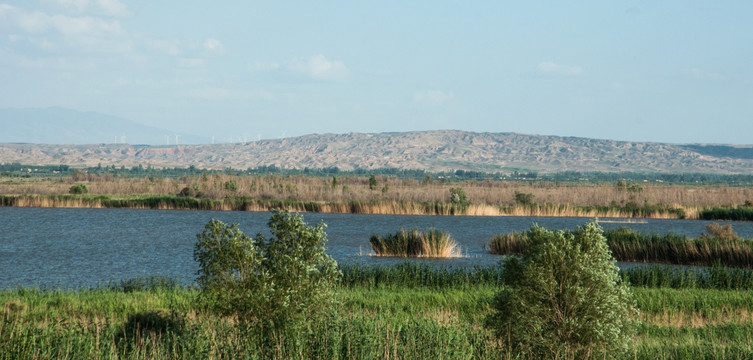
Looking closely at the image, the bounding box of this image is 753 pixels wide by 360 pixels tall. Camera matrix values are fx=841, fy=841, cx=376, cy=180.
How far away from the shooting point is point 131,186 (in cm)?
9025

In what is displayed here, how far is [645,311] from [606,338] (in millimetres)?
8641

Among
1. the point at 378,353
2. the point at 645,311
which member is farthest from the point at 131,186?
the point at 378,353

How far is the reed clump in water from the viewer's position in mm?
34594

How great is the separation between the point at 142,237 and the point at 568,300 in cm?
3923

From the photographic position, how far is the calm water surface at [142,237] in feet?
100

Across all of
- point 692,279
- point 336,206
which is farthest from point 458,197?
point 692,279

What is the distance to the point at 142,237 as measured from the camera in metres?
46.9

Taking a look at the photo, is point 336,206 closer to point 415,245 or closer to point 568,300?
point 415,245

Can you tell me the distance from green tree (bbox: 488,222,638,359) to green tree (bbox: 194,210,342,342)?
2763 mm

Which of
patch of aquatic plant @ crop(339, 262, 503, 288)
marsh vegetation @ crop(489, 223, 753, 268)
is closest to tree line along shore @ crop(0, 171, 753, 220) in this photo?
marsh vegetation @ crop(489, 223, 753, 268)

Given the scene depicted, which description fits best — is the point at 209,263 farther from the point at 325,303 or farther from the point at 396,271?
the point at 396,271

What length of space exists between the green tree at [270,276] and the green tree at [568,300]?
2763 millimetres

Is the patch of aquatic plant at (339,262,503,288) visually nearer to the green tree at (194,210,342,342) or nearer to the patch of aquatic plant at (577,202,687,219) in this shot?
the green tree at (194,210,342,342)

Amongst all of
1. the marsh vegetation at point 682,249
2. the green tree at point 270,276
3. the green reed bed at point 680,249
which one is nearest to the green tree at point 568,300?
the green tree at point 270,276
